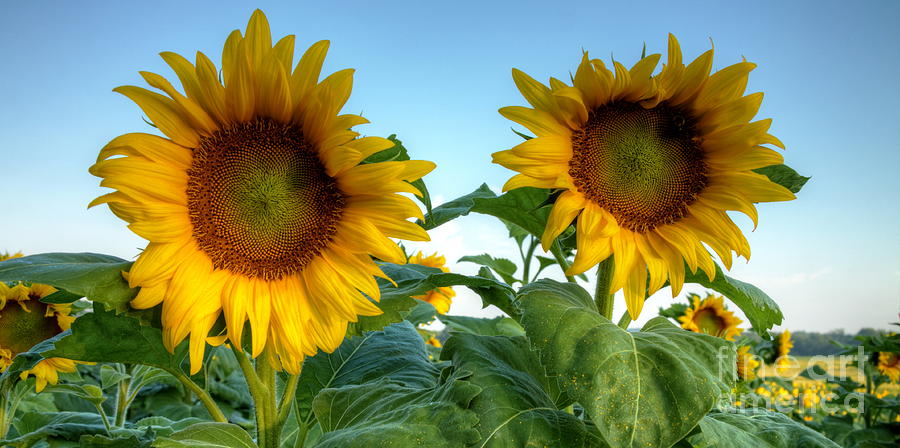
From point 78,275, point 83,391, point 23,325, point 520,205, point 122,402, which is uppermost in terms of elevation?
point 520,205

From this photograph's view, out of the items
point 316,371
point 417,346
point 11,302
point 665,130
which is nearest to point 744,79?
point 665,130

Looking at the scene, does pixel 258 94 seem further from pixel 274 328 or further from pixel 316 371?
pixel 316 371

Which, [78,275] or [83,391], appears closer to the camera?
[78,275]

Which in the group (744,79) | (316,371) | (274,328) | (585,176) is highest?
(744,79)

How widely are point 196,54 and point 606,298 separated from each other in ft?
3.94

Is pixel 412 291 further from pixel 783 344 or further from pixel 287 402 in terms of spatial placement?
pixel 783 344

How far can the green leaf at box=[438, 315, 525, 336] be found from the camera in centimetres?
298

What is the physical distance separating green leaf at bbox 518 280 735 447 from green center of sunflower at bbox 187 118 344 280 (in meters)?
0.57

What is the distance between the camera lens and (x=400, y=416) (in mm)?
1375

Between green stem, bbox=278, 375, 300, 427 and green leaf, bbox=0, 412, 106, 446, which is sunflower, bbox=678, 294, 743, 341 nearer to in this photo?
green stem, bbox=278, 375, 300, 427

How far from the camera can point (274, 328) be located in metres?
1.62

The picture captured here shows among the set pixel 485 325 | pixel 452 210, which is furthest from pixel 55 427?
pixel 485 325

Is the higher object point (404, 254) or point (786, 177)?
point (786, 177)

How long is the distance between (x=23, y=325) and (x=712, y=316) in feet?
13.3
